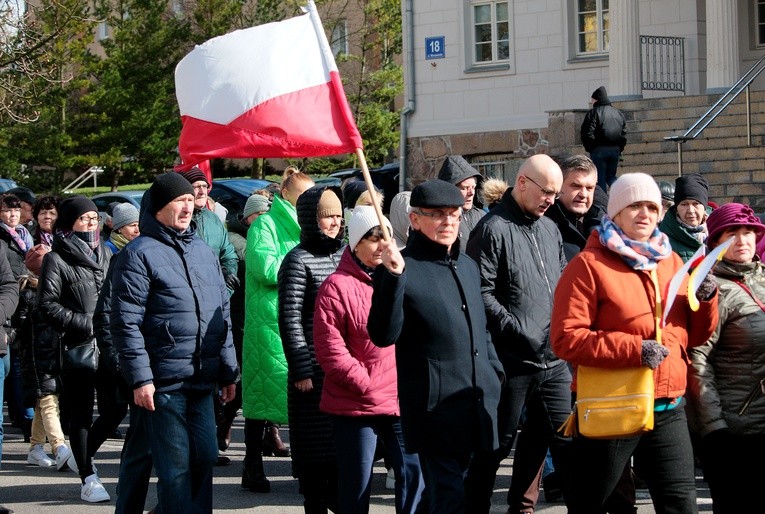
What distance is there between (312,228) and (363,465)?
59.1 inches

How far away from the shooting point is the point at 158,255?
7.29 metres

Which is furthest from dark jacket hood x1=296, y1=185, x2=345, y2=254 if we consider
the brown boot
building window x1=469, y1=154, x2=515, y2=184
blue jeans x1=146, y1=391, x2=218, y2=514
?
building window x1=469, y1=154, x2=515, y2=184

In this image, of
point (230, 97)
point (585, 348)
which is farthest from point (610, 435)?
point (230, 97)

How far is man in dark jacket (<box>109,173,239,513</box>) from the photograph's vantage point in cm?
717

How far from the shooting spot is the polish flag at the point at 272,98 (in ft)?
22.6

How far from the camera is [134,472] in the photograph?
7734mm

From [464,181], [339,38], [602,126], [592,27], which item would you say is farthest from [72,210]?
[339,38]

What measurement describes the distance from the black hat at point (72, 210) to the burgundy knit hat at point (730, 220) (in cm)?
465

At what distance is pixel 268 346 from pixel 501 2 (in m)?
20.0

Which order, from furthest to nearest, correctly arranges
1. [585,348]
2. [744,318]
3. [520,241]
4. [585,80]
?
[585,80] → [520,241] → [744,318] → [585,348]

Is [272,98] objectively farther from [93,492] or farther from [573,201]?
[93,492]

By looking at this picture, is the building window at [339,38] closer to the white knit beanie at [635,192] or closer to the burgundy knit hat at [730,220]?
the burgundy knit hat at [730,220]

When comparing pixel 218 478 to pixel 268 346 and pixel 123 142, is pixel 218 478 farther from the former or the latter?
pixel 123 142

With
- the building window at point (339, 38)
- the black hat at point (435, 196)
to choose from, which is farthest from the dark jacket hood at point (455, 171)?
the building window at point (339, 38)
